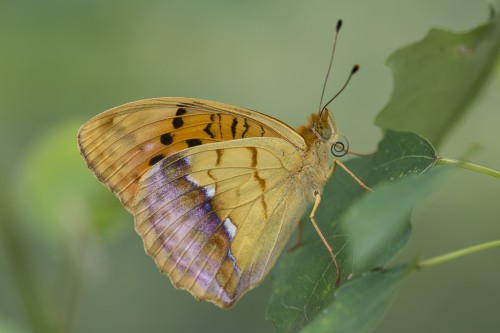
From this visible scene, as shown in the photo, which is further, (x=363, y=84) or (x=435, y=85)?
(x=363, y=84)

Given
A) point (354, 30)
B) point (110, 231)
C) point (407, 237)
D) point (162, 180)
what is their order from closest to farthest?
1. point (407, 237)
2. point (162, 180)
3. point (110, 231)
4. point (354, 30)

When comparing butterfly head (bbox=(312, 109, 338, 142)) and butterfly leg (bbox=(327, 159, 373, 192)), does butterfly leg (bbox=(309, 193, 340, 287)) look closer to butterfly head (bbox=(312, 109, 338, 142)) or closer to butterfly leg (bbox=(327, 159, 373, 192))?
butterfly leg (bbox=(327, 159, 373, 192))

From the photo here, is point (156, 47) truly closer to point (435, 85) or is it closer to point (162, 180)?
point (162, 180)

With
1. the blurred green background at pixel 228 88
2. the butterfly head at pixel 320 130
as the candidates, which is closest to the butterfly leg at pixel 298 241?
the butterfly head at pixel 320 130

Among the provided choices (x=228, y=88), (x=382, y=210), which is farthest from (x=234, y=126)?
(x=228, y=88)

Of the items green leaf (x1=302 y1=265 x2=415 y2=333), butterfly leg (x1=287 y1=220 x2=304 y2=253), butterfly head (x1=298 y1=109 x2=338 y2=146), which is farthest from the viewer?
butterfly head (x1=298 y1=109 x2=338 y2=146)

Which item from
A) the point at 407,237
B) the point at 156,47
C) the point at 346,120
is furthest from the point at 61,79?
the point at 407,237

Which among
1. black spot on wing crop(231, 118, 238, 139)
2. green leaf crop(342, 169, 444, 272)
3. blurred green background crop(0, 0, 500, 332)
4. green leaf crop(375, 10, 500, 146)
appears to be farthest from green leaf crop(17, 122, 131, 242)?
blurred green background crop(0, 0, 500, 332)
